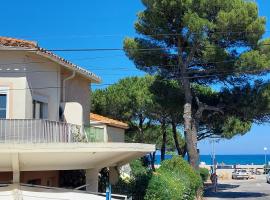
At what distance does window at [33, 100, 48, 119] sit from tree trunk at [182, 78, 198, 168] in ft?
55.7

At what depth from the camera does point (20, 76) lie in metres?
20.5

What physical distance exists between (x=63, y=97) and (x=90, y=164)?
4.08m

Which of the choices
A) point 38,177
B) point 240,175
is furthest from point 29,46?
point 240,175

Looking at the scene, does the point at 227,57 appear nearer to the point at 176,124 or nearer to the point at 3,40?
the point at 176,124

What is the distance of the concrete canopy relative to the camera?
17.8m

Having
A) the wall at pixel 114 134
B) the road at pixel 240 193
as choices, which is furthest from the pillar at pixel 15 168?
the road at pixel 240 193

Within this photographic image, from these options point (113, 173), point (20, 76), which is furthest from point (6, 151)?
point (113, 173)

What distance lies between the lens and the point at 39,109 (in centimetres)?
2219

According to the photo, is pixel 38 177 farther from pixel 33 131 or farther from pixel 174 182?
pixel 174 182

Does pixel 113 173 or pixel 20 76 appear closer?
pixel 20 76

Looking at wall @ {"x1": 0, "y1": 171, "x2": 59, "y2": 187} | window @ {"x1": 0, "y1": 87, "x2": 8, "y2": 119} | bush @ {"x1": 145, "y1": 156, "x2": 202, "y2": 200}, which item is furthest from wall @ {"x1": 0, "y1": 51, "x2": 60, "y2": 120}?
bush @ {"x1": 145, "y1": 156, "x2": 202, "y2": 200}

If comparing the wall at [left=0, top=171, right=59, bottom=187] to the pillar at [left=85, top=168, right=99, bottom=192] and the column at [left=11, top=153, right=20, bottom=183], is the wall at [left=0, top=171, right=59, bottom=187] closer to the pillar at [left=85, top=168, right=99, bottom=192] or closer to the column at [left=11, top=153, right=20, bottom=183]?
the column at [left=11, top=153, right=20, bottom=183]

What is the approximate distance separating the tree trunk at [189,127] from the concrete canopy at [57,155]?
1729cm

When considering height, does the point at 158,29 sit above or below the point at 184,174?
above
